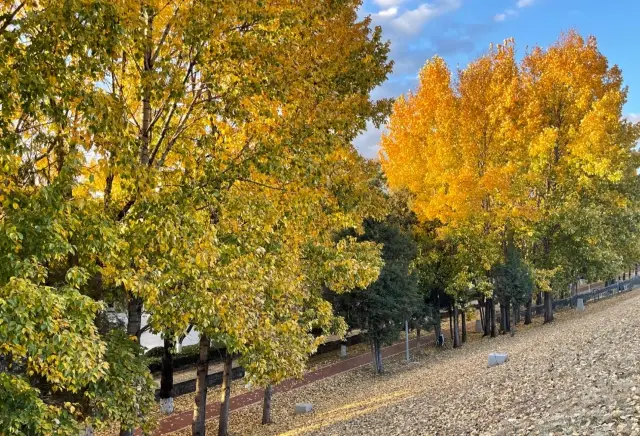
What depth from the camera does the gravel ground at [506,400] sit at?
319 inches

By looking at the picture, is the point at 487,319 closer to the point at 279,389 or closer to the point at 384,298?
the point at 384,298

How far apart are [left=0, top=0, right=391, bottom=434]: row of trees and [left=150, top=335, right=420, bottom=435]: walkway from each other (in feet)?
22.3

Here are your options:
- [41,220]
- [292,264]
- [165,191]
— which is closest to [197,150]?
[165,191]

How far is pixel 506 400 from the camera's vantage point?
425 inches

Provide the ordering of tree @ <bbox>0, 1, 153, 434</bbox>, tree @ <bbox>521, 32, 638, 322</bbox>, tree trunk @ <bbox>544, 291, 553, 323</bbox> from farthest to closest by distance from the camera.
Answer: tree trunk @ <bbox>544, 291, 553, 323</bbox>, tree @ <bbox>521, 32, 638, 322</bbox>, tree @ <bbox>0, 1, 153, 434</bbox>

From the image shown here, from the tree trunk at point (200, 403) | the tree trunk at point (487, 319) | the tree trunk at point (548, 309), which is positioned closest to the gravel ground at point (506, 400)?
the tree trunk at point (200, 403)

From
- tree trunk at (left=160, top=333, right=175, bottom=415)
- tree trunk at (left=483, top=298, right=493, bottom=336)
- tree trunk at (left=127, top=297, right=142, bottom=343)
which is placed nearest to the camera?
tree trunk at (left=127, top=297, right=142, bottom=343)

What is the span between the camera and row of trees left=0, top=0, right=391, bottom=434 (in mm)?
6270

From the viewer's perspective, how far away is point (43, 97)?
629 cm

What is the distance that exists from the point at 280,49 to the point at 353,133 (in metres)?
4.45

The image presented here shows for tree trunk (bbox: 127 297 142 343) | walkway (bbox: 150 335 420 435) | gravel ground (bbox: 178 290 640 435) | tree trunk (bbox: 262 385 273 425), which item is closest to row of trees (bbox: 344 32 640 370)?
walkway (bbox: 150 335 420 435)

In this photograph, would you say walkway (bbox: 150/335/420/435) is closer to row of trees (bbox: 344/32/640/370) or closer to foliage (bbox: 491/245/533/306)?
row of trees (bbox: 344/32/640/370)

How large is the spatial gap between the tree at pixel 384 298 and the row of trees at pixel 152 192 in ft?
39.5

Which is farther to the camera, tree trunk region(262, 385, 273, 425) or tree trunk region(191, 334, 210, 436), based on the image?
tree trunk region(262, 385, 273, 425)
